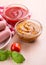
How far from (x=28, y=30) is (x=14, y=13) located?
0.17 m

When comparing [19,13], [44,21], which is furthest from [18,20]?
[44,21]

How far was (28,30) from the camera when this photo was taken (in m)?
1.04

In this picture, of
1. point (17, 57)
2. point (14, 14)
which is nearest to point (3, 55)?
point (17, 57)

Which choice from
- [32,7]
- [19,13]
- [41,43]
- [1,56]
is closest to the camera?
[1,56]

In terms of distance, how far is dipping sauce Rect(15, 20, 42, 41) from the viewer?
1033 mm

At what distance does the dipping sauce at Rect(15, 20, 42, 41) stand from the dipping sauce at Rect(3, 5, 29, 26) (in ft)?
0.23

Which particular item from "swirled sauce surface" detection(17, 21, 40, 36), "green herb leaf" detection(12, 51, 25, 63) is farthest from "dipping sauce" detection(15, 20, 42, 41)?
"green herb leaf" detection(12, 51, 25, 63)

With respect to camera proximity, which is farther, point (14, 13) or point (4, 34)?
point (14, 13)

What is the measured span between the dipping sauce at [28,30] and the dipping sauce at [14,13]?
0.23 ft

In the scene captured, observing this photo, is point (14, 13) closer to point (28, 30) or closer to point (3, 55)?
point (28, 30)

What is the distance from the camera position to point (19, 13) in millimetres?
1179

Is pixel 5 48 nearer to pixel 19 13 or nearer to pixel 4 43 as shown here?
pixel 4 43

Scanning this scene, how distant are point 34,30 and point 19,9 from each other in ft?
0.69

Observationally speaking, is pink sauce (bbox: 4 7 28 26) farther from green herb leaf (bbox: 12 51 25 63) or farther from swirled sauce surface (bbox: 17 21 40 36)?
green herb leaf (bbox: 12 51 25 63)
